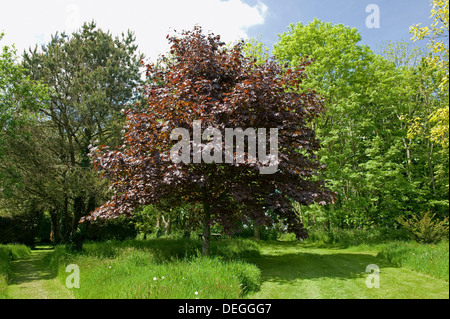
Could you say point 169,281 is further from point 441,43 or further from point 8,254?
point 8,254

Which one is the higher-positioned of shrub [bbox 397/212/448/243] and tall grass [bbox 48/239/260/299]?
shrub [bbox 397/212/448/243]

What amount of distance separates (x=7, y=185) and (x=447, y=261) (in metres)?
15.2

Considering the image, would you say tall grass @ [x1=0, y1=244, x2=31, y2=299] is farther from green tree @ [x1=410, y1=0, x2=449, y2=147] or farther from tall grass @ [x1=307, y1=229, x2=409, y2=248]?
tall grass @ [x1=307, y1=229, x2=409, y2=248]

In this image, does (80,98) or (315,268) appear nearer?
(315,268)

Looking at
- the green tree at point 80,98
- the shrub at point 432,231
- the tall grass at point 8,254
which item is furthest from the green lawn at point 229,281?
the green tree at point 80,98

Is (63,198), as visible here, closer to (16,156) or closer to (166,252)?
(16,156)

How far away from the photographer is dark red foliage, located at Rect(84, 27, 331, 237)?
870cm

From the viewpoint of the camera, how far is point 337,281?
7070mm

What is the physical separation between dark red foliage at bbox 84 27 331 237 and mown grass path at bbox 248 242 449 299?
4.59 ft

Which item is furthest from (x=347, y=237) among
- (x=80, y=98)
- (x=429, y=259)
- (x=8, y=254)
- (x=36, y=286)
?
(x=8, y=254)

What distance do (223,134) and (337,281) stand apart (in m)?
4.64

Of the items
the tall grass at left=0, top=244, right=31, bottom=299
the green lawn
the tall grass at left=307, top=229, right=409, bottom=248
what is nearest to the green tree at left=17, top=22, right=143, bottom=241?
the tall grass at left=0, top=244, right=31, bottom=299

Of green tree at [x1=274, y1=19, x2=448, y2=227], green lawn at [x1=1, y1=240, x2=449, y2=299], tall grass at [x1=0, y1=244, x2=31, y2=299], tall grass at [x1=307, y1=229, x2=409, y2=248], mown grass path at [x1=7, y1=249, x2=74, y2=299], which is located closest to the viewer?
green lawn at [x1=1, y1=240, x2=449, y2=299]

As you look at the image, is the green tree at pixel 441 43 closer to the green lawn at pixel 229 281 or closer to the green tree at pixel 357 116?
the green lawn at pixel 229 281
